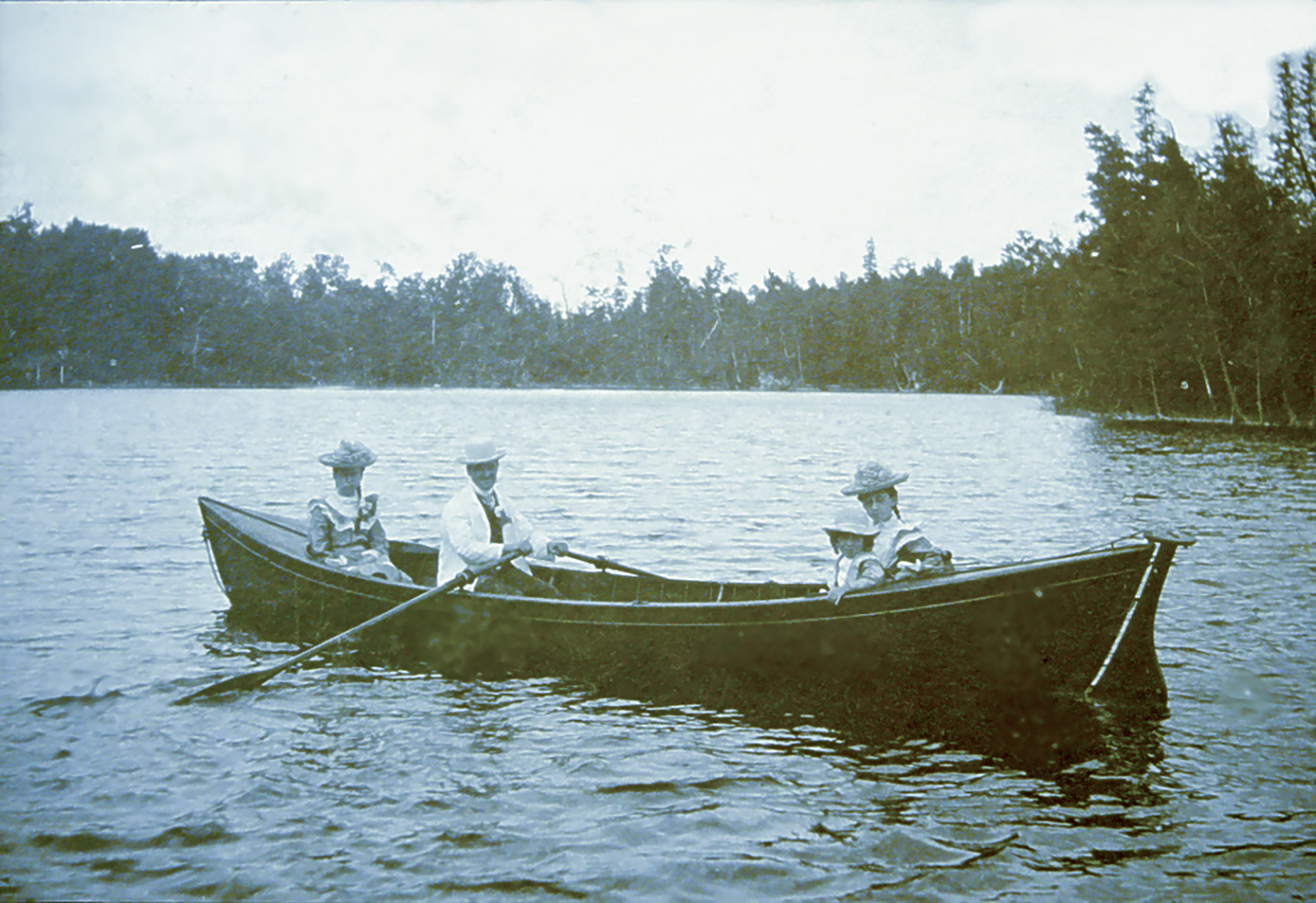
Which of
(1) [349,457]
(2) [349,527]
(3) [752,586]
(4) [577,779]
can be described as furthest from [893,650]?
(2) [349,527]

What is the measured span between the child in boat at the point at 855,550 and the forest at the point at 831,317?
30.1m

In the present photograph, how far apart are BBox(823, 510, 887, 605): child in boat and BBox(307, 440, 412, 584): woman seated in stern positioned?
3.58 meters

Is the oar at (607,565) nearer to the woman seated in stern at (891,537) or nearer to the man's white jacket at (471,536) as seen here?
the man's white jacket at (471,536)

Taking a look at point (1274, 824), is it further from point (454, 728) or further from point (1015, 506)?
point (1015, 506)

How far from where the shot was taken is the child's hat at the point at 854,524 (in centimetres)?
648

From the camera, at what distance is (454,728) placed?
6.75m

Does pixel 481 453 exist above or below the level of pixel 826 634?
above

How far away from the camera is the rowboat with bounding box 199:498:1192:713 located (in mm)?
5926

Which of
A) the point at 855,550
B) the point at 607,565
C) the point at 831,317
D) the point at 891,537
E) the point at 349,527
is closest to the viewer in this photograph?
the point at 891,537

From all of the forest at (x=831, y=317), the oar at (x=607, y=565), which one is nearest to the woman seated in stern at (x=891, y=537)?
the oar at (x=607, y=565)

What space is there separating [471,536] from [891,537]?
299 centimetres

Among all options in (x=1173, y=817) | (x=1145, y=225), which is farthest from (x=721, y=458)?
(x=1173, y=817)

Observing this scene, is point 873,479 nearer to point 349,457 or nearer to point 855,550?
point 855,550

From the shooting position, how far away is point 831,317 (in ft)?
305
